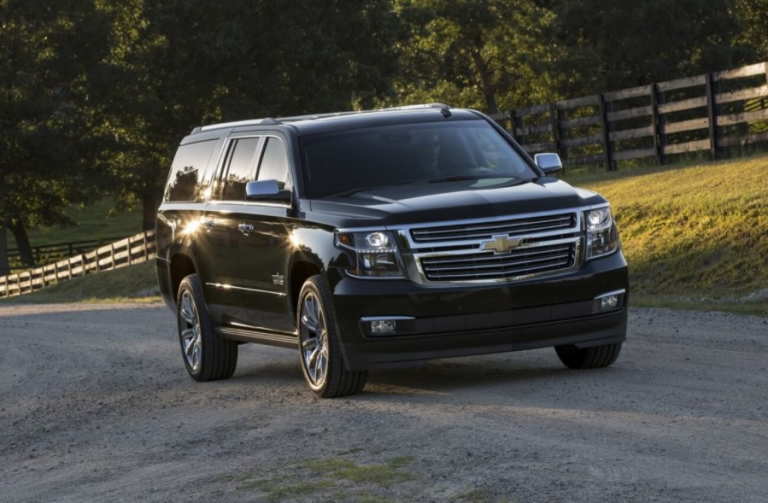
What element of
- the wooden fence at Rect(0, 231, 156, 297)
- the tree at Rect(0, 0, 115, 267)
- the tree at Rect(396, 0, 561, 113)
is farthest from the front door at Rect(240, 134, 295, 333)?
the tree at Rect(396, 0, 561, 113)

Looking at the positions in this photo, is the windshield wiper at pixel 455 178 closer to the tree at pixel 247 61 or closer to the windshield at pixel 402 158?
the windshield at pixel 402 158

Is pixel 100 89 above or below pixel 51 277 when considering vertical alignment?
above

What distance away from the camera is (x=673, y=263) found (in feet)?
64.0

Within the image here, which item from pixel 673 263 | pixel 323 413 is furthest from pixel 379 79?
pixel 323 413

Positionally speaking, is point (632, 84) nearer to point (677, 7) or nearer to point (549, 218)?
point (677, 7)

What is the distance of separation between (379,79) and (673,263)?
125ft

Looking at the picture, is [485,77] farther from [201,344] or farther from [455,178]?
[455,178]

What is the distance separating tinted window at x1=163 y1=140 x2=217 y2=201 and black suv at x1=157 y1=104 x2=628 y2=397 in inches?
20.6

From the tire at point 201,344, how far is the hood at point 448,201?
7.22ft

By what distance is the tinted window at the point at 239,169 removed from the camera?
12.0 metres

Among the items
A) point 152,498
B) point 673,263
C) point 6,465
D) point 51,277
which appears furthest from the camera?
point 51,277

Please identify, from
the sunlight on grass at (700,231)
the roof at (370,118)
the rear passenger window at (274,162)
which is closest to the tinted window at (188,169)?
the roof at (370,118)

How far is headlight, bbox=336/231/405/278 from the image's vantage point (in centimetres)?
987

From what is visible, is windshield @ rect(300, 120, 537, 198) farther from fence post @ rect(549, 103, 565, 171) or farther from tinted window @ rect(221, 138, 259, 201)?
fence post @ rect(549, 103, 565, 171)
